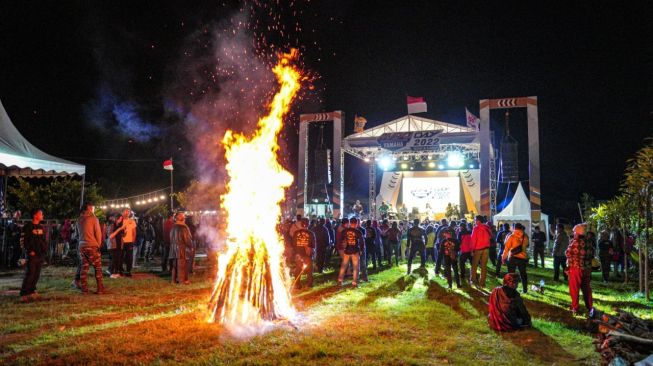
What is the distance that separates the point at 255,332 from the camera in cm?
678

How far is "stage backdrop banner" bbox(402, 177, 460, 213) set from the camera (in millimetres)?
34250

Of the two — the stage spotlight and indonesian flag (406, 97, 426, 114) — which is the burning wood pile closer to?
indonesian flag (406, 97, 426, 114)

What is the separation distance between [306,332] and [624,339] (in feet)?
14.1

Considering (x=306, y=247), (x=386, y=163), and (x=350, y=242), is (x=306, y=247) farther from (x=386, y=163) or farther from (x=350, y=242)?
(x=386, y=163)

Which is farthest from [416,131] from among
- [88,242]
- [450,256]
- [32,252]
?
[32,252]

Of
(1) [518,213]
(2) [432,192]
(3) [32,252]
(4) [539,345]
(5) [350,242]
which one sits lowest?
(4) [539,345]

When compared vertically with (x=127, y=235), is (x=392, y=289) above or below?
below

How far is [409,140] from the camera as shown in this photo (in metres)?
27.6

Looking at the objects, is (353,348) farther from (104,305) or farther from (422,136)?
(422,136)

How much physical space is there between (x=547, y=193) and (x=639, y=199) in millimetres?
47250

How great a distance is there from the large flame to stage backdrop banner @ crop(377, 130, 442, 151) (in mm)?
18541

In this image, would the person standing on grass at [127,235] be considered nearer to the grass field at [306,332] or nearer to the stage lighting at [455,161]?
the grass field at [306,332]

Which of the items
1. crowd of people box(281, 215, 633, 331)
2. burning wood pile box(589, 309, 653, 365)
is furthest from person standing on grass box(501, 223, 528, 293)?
burning wood pile box(589, 309, 653, 365)

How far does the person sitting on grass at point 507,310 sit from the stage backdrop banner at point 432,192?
89.2 feet
